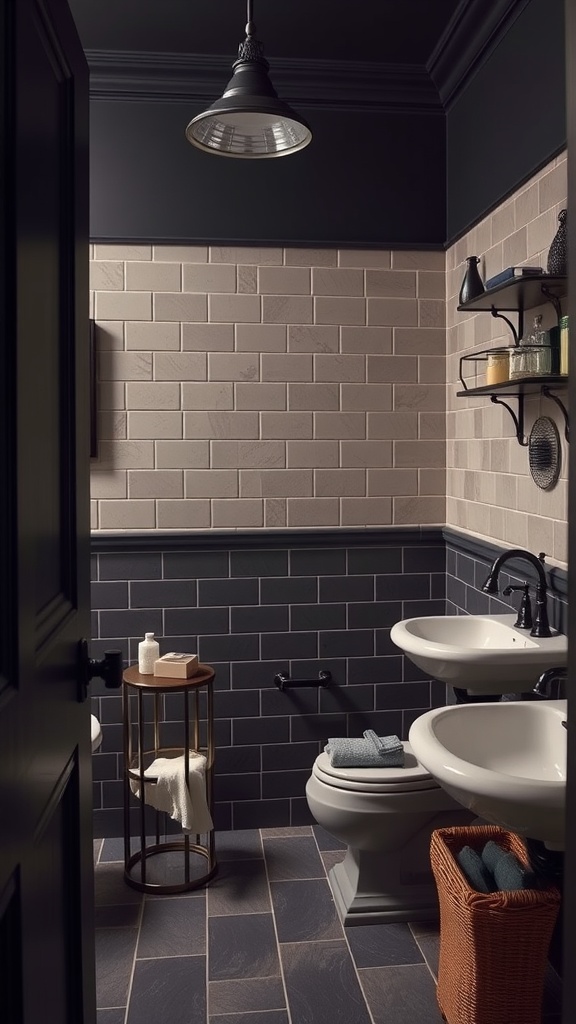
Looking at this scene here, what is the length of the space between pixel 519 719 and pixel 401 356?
6.10ft

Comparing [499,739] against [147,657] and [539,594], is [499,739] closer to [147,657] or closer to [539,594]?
[539,594]

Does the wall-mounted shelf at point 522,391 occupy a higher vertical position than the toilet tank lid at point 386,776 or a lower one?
higher

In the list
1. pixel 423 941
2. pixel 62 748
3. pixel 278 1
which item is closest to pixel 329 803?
pixel 423 941

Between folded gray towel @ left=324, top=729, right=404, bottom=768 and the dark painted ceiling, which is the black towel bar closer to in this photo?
folded gray towel @ left=324, top=729, right=404, bottom=768

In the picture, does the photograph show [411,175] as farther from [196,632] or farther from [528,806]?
[528,806]

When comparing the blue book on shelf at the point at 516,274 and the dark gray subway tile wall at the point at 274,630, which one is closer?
the blue book on shelf at the point at 516,274

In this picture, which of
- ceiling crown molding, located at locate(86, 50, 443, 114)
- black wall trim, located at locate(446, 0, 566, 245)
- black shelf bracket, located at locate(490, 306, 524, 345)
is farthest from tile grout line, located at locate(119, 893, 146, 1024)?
A: ceiling crown molding, located at locate(86, 50, 443, 114)

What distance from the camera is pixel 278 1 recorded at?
9.80 ft

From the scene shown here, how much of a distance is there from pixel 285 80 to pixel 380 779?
2649 mm

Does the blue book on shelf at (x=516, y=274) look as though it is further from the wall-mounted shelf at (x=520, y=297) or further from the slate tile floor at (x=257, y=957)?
the slate tile floor at (x=257, y=957)

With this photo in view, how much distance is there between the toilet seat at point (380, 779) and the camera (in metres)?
2.74

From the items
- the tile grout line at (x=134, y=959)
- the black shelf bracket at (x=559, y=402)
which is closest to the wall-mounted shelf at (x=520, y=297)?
the black shelf bracket at (x=559, y=402)

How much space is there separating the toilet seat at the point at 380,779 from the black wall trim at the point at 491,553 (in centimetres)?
72

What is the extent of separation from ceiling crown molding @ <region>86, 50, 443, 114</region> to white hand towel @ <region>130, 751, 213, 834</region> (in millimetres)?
2561
